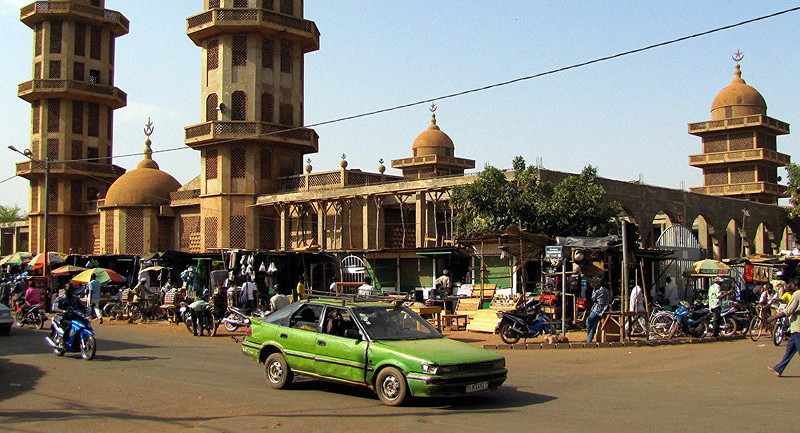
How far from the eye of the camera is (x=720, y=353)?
1482 cm

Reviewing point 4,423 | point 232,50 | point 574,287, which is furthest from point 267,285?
point 4,423

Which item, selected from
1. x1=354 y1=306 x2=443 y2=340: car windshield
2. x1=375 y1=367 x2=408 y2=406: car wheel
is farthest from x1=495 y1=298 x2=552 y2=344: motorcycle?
x1=375 y1=367 x2=408 y2=406: car wheel

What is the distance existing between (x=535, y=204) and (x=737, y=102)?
32.6 meters

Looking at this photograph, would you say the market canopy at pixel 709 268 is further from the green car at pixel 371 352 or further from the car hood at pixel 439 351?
the car hood at pixel 439 351

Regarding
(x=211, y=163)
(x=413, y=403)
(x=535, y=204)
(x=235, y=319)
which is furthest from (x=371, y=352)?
(x=211, y=163)

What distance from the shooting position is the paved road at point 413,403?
8148mm

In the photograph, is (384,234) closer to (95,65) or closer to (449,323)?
(449,323)

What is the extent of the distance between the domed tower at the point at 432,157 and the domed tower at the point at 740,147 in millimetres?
17013

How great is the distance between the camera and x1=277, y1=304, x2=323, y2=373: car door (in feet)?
33.1

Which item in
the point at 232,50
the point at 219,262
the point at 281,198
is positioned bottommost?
the point at 219,262

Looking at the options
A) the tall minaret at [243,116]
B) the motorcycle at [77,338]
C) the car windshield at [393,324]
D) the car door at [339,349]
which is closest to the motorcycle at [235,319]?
the motorcycle at [77,338]

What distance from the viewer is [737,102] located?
50.8m

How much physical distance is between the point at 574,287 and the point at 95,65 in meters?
43.3

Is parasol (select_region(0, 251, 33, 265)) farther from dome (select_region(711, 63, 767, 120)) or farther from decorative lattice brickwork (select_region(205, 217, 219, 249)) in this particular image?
dome (select_region(711, 63, 767, 120))
